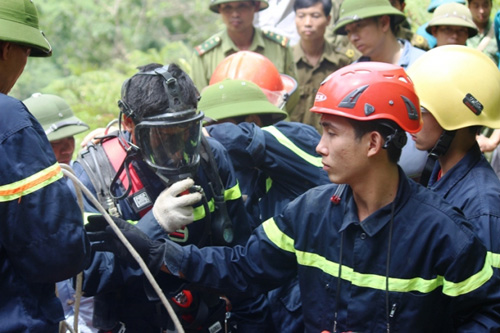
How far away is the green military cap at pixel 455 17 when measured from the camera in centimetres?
591

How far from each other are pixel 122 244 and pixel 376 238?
43.4 inches

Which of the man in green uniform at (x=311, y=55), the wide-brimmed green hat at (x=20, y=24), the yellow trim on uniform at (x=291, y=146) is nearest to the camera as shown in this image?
the wide-brimmed green hat at (x=20, y=24)

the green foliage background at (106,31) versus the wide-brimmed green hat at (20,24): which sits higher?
the wide-brimmed green hat at (20,24)

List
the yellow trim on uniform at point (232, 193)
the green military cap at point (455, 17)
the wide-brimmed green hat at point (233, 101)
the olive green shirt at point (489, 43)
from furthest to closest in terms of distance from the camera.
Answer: the olive green shirt at point (489, 43)
the green military cap at point (455, 17)
the wide-brimmed green hat at point (233, 101)
the yellow trim on uniform at point (232, 193)

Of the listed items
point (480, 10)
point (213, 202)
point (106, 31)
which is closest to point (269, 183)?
point (213, 202)

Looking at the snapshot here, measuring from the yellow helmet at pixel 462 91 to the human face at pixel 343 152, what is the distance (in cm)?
75

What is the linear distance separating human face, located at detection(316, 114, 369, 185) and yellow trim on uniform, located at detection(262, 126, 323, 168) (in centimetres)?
127

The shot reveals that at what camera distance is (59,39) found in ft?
54.2

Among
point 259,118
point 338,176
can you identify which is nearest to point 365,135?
point 338,176

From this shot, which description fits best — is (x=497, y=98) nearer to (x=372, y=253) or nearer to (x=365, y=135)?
(x=365, y=135)

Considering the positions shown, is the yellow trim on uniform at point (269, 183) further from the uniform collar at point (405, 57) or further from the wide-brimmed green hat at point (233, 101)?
the uniform collar at point (405, 57)

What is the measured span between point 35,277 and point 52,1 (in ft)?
49.1

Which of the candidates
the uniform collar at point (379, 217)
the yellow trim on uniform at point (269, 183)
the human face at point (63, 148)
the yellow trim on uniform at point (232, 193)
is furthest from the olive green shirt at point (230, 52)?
the uniform collar at point (379, 217)

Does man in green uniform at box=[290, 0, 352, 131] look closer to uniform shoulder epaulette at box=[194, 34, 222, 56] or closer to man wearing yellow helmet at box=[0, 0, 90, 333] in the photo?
uniform shoulder epaulette at box=[194, 34, 222, 56]
